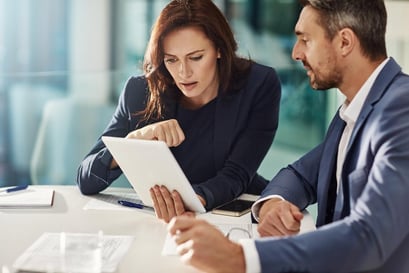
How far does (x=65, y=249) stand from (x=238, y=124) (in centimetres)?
90

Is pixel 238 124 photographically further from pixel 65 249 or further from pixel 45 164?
pixel 45 164

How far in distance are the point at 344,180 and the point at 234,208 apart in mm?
424

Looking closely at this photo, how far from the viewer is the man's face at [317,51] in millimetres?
1589

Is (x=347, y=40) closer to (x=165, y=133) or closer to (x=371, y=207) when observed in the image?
(x=371, y=207)

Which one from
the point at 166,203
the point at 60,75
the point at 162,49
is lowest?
the point at 60,75

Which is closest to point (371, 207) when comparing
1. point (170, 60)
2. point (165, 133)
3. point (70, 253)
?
point (70, 253)

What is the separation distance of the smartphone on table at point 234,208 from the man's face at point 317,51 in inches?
16.6

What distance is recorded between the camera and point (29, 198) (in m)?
1.98

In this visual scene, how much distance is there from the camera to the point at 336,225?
1.26 m

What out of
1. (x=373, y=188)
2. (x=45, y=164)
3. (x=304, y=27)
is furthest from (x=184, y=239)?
(x=45, y=164)

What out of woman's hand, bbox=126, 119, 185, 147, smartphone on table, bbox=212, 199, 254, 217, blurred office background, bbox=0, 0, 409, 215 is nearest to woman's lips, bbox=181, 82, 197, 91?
woman's hand, bbox=126, 119, 185, 147

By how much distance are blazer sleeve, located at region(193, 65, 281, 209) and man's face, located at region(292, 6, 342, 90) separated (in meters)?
0.51

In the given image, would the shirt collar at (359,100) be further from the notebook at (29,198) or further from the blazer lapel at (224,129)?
the notebook at (29,198)

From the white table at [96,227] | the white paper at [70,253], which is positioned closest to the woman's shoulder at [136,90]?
the white table at [96,227]
